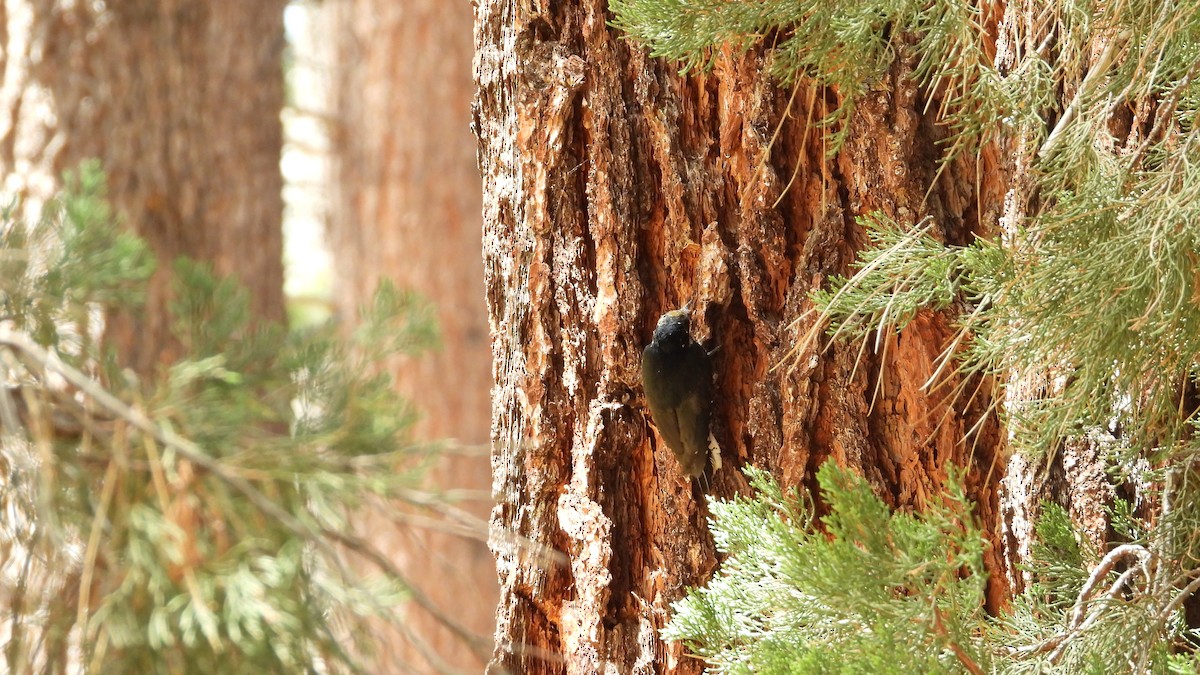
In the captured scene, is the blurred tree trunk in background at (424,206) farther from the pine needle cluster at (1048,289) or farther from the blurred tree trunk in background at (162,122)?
the pine needle cluster at (1048,289)

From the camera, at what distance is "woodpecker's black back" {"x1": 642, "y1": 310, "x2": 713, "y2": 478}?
1.92 m

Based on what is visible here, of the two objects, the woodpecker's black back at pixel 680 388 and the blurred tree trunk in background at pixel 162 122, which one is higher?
the blurred tree trunk in background at pixel 162 122

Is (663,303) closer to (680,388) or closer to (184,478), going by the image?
(680,388)

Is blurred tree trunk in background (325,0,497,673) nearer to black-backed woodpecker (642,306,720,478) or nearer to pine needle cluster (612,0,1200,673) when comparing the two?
black-backed woodpecker (642,306,720,478)

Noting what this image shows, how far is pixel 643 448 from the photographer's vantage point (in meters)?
Answer: 2.12

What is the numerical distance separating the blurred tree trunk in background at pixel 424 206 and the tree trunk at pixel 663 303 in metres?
4.26

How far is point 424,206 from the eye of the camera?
6637 mm

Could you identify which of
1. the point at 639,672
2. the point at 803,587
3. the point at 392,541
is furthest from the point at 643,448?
the point at 392,541

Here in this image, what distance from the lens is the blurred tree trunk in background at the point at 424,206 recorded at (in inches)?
253

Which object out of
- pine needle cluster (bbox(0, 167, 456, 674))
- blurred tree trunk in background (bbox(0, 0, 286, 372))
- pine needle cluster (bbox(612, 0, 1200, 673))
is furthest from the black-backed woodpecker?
blurred tree trunk in background (bbox(0, 0, 286, 372))

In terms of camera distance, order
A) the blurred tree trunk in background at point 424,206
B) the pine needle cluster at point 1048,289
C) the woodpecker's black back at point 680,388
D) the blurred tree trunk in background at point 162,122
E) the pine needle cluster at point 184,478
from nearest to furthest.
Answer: the pine needle cluster at point 184,478
the pine needle cluster at point 1048,289
the woodpecker's black back at point 680,388
the blurred tree trunk in background at point 162,122
the blurred tree trunk in background at point 424,206

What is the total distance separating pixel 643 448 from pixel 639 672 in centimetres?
44

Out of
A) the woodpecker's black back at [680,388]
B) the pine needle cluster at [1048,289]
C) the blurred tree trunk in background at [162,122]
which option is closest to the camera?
the pine needle cluster at [1048,289]

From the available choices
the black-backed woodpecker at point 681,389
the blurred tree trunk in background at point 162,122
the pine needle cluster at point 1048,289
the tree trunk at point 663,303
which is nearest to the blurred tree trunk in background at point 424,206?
the blurred tree trunk in background at point 162,122
